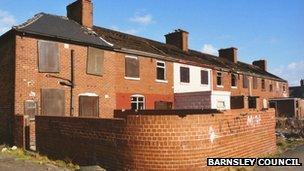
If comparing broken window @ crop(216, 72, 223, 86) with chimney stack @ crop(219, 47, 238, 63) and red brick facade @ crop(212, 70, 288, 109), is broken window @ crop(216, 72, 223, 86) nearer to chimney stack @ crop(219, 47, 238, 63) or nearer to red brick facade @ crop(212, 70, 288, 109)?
red brick facade @ crop(212, 70, 288, 109)

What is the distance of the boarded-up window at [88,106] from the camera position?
1923 cm

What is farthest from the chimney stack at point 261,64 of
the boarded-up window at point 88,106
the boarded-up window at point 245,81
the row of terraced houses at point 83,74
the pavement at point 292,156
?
the boarded-up window at point 88,106

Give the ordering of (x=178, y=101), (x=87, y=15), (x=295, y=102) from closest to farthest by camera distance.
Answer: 1. (x=87, y=15)
2. (x=178, y=101)
3. (x=295, y=102)

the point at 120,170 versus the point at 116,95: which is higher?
the point at 116,95

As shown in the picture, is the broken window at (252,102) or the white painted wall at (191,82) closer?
the broken window at (252,102)

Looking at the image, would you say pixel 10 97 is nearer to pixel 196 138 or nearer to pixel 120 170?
pixel 120 170

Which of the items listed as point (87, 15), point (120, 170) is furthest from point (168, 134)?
point (87, 15)

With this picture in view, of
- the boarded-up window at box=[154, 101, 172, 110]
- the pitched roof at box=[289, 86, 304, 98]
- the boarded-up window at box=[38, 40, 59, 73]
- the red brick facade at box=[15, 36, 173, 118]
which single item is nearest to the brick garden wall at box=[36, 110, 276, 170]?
the red brick facade at box=[15, 36, 173, 118]

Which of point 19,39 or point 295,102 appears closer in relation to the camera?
point 19,39

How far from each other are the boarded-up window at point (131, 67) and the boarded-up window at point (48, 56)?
203 inches

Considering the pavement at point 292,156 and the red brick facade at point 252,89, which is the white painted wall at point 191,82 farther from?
the pavement at point 292,156

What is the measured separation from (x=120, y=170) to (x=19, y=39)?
31.5 ft

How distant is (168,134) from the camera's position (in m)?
10.0

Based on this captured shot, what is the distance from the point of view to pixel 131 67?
22781 millimetres
